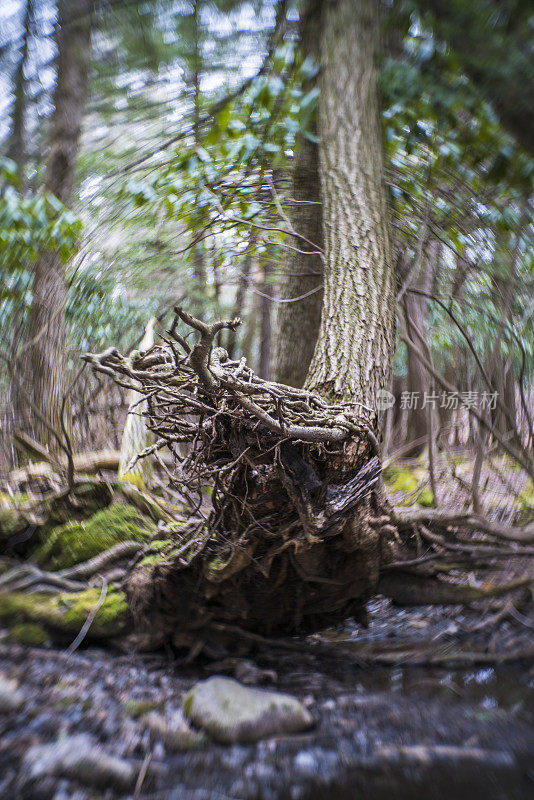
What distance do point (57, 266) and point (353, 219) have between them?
2.17 meters

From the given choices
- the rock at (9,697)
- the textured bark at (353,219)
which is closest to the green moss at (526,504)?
the textured bark at (353,219)

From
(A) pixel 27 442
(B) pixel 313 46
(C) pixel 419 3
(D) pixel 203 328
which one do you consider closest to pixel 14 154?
(A) pixel 27 442

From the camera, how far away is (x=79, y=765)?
1.26 meters

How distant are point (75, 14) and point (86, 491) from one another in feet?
11.0

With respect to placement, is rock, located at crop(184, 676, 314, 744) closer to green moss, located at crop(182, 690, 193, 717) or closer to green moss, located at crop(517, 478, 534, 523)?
green moss, located at crop(182, 690, 193, 717)

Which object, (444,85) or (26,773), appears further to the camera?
(444,85)

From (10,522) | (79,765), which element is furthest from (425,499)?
(10,522)

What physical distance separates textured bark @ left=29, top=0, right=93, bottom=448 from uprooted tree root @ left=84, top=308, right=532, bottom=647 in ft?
5.15

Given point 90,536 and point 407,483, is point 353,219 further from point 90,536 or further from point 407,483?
point 90,536

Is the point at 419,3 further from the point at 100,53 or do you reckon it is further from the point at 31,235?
the point at 100,53

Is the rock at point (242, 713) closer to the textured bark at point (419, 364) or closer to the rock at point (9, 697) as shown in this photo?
the rock at point (9, 697)

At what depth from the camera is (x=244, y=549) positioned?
1.86 m

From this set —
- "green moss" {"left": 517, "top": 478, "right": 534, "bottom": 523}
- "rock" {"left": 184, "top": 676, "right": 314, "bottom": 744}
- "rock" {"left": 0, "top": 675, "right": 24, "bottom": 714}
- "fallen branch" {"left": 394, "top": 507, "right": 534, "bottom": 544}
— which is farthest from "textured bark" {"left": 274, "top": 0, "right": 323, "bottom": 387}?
"rock" {"left": 0, "top": 675, "right": 24, "bottom": 714}

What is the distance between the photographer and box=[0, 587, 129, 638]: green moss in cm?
206
